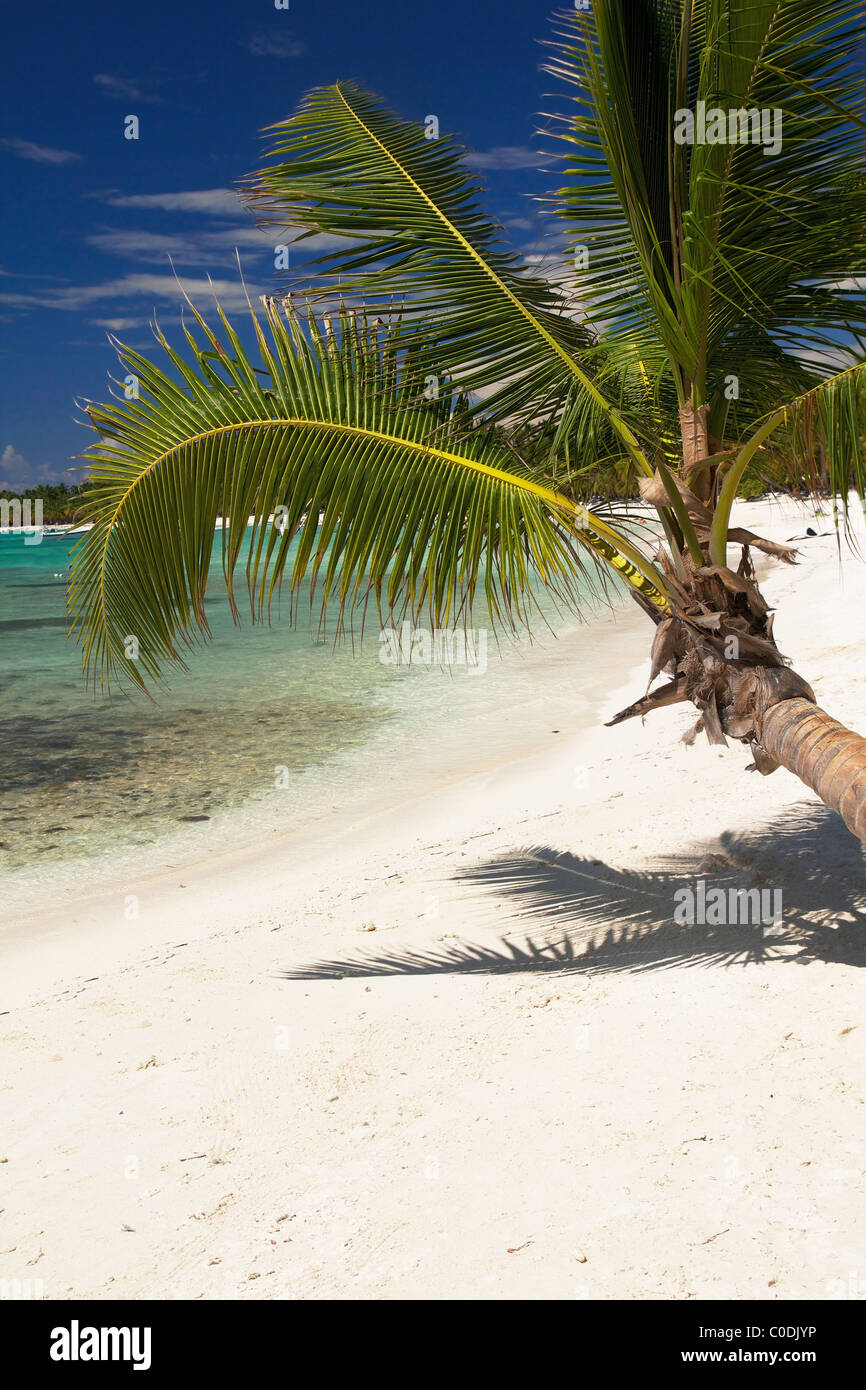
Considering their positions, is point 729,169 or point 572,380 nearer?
point 729,169

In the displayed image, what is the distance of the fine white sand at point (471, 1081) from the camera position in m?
2.63

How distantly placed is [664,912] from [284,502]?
108 inches

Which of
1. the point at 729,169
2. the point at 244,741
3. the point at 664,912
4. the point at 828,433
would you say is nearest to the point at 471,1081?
the point at 664,912

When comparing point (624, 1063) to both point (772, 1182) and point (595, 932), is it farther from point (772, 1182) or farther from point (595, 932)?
point (595, 932)

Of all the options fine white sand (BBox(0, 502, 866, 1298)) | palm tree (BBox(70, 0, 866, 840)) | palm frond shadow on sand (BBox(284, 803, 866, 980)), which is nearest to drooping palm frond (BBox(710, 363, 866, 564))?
palm tree (BBox(70, 0, 866, 840))

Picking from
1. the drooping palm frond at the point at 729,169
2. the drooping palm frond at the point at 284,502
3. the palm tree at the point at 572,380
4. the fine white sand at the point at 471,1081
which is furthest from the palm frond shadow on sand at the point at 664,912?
the drooping palm frond at the point at 729,169

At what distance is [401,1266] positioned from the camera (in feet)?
8.55

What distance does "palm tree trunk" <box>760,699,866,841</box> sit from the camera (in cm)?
339

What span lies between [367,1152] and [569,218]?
414 centimetres

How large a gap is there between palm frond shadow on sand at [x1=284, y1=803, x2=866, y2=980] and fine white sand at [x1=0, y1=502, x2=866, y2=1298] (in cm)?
2

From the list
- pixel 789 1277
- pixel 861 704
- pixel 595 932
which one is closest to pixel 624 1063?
pixel 789 1277

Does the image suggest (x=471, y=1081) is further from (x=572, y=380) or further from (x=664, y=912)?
(x=572, y=380)

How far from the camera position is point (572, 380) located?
483 cm

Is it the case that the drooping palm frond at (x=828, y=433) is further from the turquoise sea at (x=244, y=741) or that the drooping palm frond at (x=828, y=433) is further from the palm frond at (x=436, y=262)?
the turquoise sea at (x=244, y=741)
